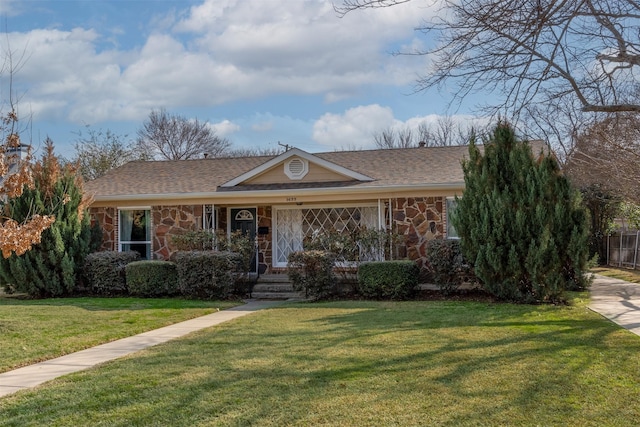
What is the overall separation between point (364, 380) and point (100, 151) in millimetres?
26158

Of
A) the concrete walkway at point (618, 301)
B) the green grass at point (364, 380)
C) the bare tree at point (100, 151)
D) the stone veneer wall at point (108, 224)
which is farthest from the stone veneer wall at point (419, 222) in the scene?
the bare tree at point (100, 151)

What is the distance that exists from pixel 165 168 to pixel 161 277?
5.70 m

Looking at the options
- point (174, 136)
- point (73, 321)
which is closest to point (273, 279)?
point (73, 321)

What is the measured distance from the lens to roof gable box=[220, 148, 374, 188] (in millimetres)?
13922

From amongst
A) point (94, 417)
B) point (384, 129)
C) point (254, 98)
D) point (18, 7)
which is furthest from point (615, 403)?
point (384, 129)

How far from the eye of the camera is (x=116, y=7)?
11297 millimetres

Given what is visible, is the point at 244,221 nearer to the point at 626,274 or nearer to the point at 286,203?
the point at 286,203

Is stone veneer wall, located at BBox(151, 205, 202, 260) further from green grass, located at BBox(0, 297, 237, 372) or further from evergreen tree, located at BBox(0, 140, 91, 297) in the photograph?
green grass, located at BBox(0, 297, 237, 372)

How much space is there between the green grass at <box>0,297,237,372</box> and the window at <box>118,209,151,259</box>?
2564mm

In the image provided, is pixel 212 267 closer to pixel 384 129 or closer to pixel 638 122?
pixel 638 122

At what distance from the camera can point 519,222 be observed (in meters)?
10.2

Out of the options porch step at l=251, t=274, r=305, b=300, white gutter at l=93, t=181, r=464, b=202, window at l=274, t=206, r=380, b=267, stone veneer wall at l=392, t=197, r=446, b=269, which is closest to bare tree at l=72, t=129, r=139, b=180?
white gutter at l=93, t=181, r=464, b=202

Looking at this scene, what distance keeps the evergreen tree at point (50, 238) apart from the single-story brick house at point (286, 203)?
1.39 m

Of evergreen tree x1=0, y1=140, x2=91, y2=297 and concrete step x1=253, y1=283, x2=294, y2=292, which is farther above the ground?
evergreen tree x1=0, y1=140, x2=91, y2=297
